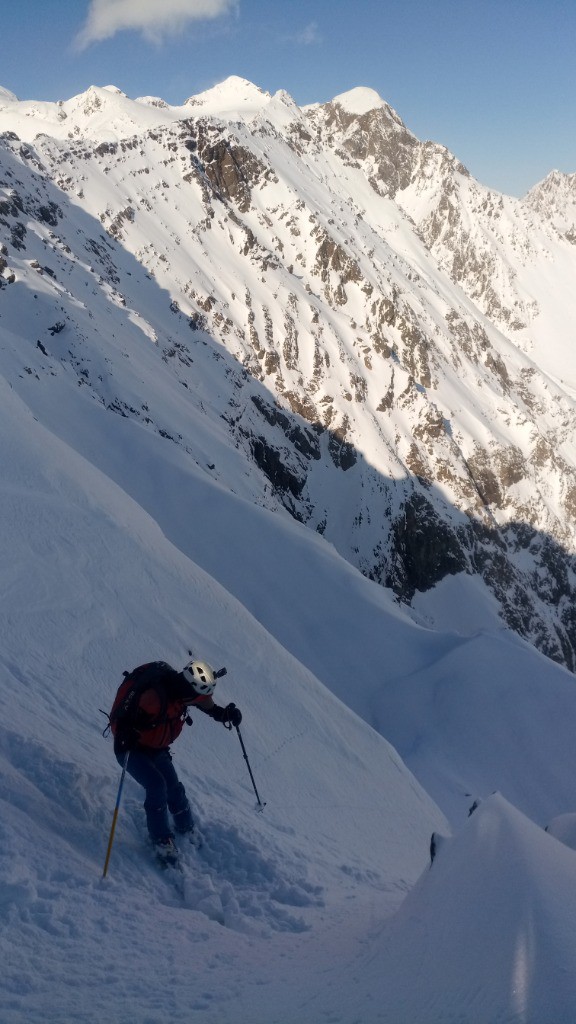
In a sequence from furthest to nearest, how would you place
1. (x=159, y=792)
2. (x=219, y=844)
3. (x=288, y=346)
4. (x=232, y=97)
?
1. (x=232, y=97)
2. (x=288, y=346)
3. (x=219, y=844)
4. (x=159, y=792)

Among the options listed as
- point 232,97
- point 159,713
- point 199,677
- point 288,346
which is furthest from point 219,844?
point 232,97

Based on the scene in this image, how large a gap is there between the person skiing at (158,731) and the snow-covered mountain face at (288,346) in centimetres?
4381

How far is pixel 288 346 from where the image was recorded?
3585 inches

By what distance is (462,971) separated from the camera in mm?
3932

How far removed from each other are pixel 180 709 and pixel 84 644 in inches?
110

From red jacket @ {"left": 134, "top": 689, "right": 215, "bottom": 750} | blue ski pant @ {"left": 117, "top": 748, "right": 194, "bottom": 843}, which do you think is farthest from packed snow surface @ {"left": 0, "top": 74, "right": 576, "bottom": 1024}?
red jacket @ {"left": 134, "top": 689, "right": 215, "bottom": 750}

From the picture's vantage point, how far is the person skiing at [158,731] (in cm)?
561

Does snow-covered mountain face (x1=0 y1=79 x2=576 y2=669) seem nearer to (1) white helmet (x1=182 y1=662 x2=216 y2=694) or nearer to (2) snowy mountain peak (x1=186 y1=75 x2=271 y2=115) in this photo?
(2) snowy mountain peak (x1=186 y1=75 x2=271 y2=115)

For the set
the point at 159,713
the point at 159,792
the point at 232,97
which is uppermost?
the point at 232,97

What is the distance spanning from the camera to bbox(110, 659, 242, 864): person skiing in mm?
5609

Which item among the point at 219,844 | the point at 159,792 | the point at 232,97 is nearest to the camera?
the point at 159,792

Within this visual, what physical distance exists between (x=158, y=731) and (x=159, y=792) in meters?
0.45

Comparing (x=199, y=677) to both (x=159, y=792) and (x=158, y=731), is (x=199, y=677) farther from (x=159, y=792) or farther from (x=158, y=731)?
(x=159, y=792)

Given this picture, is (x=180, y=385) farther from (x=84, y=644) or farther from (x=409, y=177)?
(x=409, y=177)
